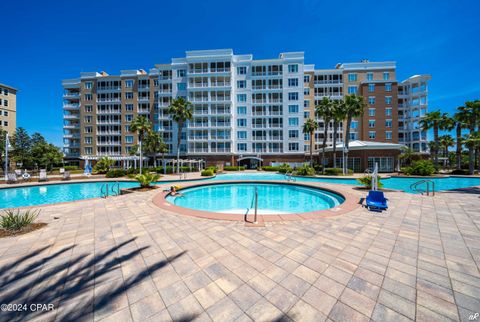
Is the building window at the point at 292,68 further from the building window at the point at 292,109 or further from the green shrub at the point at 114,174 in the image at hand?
the green shrub at the point at 114,174

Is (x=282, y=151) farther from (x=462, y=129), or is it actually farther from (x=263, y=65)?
(x=462, y=129)

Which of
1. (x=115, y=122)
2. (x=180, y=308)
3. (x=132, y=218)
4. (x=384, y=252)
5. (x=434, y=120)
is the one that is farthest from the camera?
(x=115, y=122)

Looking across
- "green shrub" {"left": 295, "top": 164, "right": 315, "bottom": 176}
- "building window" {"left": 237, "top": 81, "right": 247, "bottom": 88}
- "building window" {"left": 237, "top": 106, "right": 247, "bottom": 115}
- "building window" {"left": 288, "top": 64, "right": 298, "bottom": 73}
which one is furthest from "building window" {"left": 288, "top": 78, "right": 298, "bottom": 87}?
"green shrub" {"left": 295, "top": 164, "right": 315, "bottom": 176}

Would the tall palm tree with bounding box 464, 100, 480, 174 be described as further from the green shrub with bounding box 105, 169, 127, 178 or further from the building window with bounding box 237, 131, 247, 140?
the green shrub with bounding box 105, 169, 127, 178

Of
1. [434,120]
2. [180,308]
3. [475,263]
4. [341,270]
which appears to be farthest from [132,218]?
[434,120]

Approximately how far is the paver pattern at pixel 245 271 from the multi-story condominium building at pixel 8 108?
6514 centimetres

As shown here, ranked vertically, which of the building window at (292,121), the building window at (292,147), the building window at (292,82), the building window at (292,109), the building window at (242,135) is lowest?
the building window at (292,147)

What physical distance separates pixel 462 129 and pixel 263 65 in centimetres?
3738

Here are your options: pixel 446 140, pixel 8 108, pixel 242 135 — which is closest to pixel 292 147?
pixel 242 135

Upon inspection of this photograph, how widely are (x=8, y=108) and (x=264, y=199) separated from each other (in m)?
70.4

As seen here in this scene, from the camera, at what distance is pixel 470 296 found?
2.83m

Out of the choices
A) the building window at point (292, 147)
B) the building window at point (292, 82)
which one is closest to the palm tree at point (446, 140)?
the building window at point (292, 147)

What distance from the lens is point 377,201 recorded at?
26.1 ft

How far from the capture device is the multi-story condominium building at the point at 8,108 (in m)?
43.6
